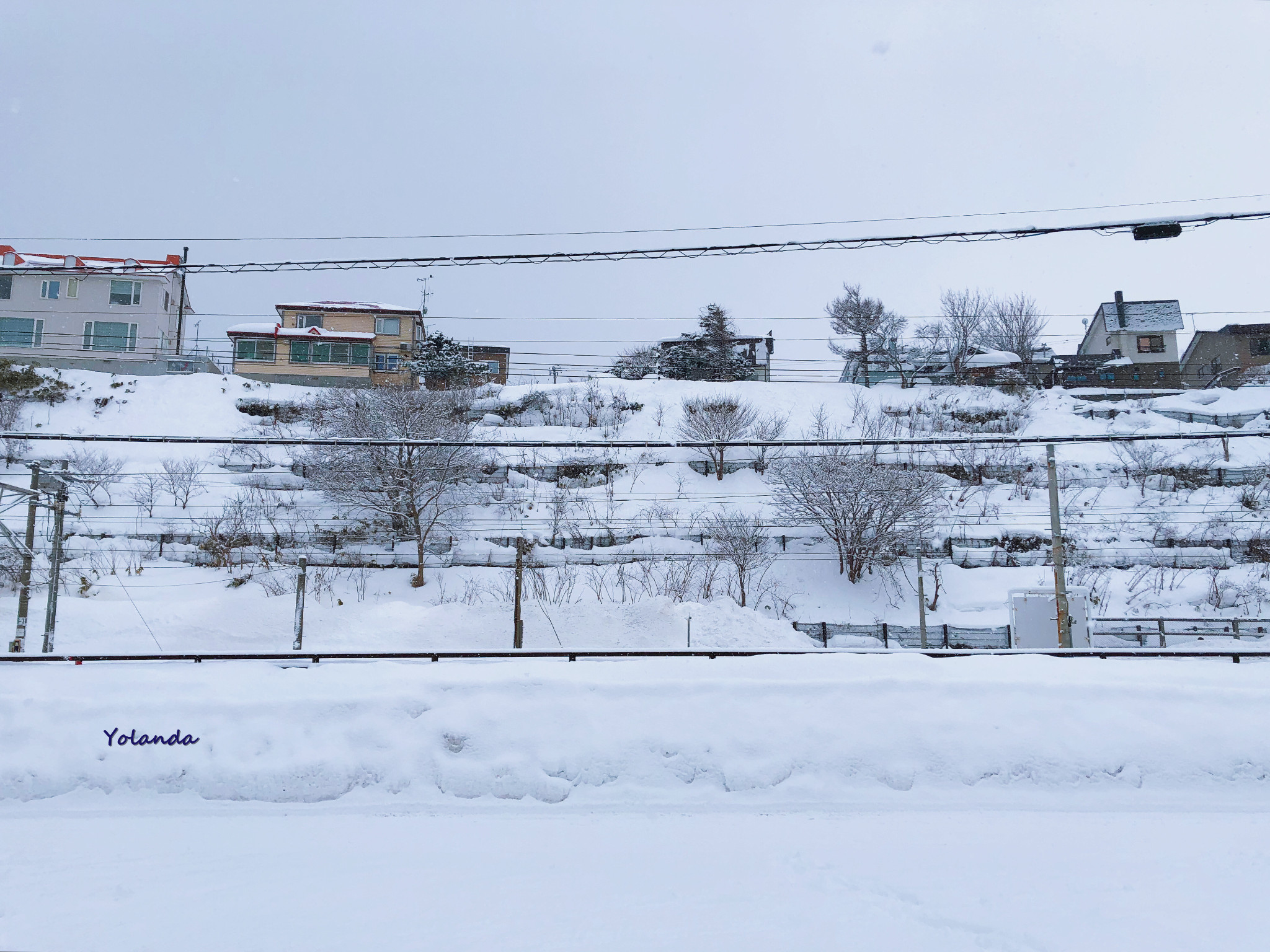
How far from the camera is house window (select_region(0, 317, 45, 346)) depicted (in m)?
43.8

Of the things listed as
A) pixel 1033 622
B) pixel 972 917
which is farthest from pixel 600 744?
pixel 1033 622

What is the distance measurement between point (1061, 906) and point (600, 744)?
4185 mm

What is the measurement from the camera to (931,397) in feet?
125

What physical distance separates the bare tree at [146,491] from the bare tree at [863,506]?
77.0 feet

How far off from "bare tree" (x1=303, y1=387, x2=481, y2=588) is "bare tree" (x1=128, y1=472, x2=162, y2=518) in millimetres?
5426

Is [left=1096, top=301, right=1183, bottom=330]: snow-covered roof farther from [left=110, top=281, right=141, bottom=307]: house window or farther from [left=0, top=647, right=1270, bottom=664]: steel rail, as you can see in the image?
[left=110, top=281, right=141, bottom=307]: house window

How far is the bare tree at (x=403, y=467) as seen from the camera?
86.7 ft

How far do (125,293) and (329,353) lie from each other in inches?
506

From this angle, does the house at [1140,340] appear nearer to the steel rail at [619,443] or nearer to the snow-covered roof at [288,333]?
the steel rail at [619,443]

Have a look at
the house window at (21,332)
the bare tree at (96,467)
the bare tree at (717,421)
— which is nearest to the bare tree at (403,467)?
the bare tree at (96,467)

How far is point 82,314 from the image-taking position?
45125 mm

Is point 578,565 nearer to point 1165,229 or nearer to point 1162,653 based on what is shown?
point 1162,653

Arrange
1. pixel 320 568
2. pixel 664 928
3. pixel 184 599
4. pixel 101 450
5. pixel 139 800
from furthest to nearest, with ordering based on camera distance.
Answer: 1. pixel 101 450
2. pixel 320 568
3. pixel 184 599
4. pixel 139 800
5. pixel 664 928

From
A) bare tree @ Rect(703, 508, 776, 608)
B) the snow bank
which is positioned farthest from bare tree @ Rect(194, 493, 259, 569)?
the snow bank
